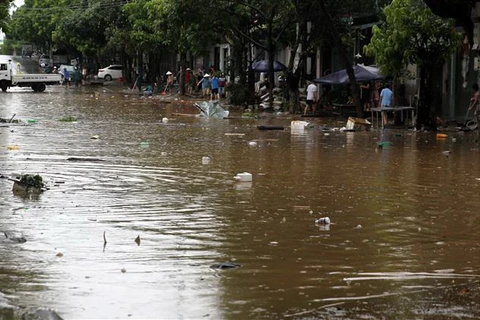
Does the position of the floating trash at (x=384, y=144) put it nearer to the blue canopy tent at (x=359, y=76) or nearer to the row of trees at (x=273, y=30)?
the row of trees at (x=273, y=30)

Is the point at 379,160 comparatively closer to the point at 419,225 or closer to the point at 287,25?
the point at 419,225

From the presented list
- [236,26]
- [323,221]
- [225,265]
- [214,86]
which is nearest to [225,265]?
[225,265]

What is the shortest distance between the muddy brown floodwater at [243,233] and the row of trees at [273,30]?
637 cm

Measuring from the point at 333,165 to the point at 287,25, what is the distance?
22.5 meters

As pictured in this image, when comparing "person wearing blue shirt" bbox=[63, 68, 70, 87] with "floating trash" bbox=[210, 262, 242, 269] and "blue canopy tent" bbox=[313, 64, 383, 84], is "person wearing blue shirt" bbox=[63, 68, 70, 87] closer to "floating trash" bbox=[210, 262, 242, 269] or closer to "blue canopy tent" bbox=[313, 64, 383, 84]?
"blue canopy tent" bbox=[313, 64, 383, 84]

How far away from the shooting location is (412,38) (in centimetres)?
2580

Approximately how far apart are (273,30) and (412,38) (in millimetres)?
18178

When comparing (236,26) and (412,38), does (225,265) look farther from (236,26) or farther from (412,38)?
(236,26)

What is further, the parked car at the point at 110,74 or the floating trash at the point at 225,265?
the parked car at the point at 110,74

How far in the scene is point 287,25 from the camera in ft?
129

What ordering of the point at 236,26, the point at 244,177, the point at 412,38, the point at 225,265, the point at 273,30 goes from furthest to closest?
the point at 273,30 → the point at 236,26 → the point at 412,38 → the point at 244,177 → the point at 225,265

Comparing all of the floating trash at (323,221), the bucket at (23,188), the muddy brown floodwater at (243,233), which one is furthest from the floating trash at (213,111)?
the floating trash at (323,221)

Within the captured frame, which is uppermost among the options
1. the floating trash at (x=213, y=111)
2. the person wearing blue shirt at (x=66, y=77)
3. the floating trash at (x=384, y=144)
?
the person wearing blue shirt at (x=66, y=77)

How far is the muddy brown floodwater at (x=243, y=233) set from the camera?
7258 mm
